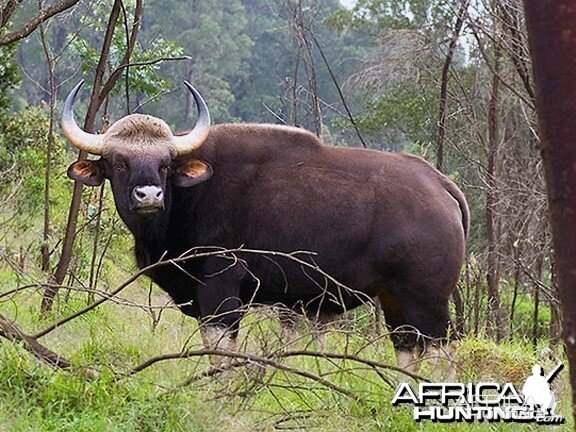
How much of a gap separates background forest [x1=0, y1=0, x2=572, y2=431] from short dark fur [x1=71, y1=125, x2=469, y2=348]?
0.33 metres

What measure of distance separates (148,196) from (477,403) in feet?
8.47

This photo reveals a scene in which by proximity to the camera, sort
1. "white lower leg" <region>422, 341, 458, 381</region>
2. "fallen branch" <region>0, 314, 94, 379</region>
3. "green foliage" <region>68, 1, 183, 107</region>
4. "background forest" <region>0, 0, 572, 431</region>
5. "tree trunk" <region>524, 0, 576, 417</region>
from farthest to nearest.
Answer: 1. "green foliage" <region>68, 1, 183, 107</region>
2. "white lower leg" <region>422, 341, 458, 381</region>
3. "fallen branch" <region>0, 314, 94, 379</region>
4. "background forest" <region>0, 0, 572, 431</region>
5. "tree trunk" <region>524, 0, 576, 417</region>

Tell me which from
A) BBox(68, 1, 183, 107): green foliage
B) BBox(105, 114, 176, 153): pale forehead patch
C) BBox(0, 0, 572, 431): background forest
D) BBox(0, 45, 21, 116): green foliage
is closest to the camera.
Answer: BBox(0, 0, 572, 431): background forest

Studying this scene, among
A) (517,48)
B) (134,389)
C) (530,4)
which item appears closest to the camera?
(530,4)

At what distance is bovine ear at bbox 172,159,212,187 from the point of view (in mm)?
6945

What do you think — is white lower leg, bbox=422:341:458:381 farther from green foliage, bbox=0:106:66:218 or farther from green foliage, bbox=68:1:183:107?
green foliage, bbox=0:106:66:218

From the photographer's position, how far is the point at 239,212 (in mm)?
7078

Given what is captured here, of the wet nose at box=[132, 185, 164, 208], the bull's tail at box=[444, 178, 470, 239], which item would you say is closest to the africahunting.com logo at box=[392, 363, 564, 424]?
the wet nose at box=[132, 185, 164, 208]

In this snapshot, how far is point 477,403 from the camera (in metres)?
4.90

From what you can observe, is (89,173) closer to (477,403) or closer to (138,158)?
(138,158)

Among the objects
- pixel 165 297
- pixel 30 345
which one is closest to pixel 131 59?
pixel 165 297

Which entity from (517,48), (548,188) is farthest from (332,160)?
(548,188)

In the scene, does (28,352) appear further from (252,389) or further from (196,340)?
(196,340)

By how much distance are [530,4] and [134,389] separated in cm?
329
